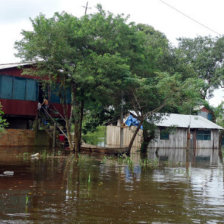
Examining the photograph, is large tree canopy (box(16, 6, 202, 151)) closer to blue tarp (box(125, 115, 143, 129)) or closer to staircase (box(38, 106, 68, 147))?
staircase (box(38, 106, 68, 147))

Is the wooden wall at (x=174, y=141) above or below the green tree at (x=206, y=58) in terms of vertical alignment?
below

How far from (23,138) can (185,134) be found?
54.3 ft

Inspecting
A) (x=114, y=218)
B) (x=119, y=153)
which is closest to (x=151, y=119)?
(x=119, y=153)

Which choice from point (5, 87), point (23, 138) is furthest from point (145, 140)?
point (5, 87)

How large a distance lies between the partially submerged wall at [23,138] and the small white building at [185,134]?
10097mm

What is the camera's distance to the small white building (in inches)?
1305

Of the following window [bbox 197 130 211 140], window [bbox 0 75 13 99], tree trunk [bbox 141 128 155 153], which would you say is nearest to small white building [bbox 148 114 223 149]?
window [bbox 197 130 211 140]

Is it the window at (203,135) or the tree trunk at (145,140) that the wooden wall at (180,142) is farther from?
the tree trunk at (145,140)

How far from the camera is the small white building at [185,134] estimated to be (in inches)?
1305

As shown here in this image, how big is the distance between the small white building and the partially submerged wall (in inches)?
398

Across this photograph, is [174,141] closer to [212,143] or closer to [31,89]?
[212,143]

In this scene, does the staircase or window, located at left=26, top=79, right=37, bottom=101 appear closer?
window, located at left=26, top=79, right=37, bottom=101

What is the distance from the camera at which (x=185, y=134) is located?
35281 millimetres

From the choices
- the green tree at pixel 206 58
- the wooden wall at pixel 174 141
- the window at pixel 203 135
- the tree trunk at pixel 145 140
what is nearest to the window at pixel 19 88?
the tree trunk at pixel 145 140
